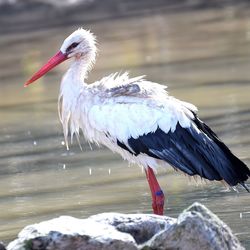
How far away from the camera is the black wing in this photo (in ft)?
27.9

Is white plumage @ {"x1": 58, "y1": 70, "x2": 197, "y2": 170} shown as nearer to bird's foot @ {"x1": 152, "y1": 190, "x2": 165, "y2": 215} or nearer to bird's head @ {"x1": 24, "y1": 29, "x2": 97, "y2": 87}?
bird's foot @ {"x1": 152, "y1": 190, "x2": 165, "y2": 215}

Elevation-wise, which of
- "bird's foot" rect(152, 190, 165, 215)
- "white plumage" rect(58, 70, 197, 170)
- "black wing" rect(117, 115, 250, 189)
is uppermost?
"white plumage" rect(58, 70, 197, 170)

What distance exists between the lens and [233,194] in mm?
9359

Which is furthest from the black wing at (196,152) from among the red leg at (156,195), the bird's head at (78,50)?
the bird's head at (78,50)

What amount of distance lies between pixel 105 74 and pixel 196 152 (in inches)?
334

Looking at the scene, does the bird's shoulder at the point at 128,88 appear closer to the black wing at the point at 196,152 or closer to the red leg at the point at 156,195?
the black wing at the point at 196,152

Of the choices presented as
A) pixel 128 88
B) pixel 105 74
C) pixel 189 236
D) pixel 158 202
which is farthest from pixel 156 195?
pixel 105 74

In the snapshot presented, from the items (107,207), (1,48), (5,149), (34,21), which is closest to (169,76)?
(5,149)

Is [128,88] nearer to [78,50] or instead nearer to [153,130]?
[153,130]

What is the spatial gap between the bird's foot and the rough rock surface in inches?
63.2

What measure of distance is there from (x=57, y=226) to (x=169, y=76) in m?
9.69

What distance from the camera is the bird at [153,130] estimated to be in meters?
8.52

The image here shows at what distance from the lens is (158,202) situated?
28.7 feet

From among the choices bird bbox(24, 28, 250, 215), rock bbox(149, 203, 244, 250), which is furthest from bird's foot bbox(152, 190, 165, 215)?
rock bbox(149, 203, 244, 250)
